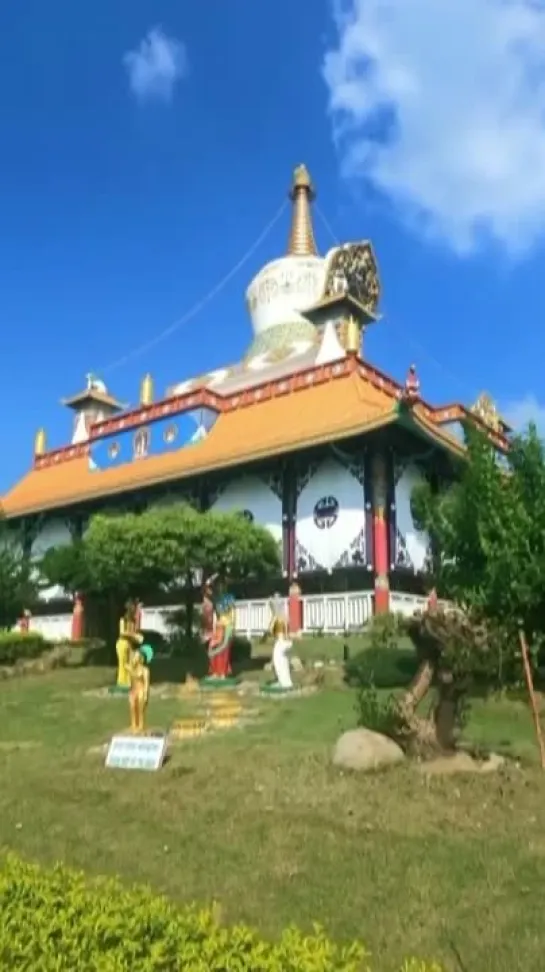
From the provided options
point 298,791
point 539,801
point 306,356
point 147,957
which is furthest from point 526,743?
point 306,356

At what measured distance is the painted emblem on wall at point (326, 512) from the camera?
25703 millimetres

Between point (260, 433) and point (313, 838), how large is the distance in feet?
70.1

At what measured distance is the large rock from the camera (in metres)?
9.05

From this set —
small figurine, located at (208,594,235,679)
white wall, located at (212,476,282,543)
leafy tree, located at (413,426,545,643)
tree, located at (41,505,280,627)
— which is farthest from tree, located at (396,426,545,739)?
white wall, located at (212,476,282,543)

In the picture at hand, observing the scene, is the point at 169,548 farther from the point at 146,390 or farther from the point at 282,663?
the point at 146,390

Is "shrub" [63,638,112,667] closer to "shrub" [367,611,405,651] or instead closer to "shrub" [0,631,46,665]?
"shrub" [0,631,46,665]

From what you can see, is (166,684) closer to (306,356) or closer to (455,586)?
(455,586)

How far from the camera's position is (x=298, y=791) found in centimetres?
844

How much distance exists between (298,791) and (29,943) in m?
4.65

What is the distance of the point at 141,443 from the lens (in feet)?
107

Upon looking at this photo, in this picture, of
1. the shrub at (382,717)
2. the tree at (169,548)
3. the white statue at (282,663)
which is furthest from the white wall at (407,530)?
the shrub at (382,717)

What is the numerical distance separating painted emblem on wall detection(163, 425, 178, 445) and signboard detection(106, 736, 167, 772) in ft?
70.4

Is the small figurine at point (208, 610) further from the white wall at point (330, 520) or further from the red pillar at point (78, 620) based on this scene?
the red pillar at point (78, 620)

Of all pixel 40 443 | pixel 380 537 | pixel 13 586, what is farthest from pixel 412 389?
pixel 40 443
